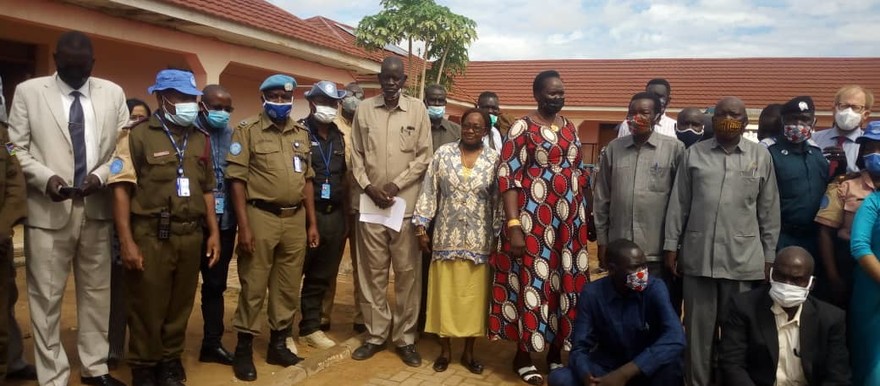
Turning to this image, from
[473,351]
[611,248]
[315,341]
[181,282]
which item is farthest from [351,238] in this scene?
[611,248]

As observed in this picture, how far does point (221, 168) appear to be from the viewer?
4234 mm

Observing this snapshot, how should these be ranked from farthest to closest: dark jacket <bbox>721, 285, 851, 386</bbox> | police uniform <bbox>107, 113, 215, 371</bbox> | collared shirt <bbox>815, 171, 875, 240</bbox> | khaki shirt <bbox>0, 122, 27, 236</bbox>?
collared shirt <bbox>815, 171, 875, 240</bbox> < police uniform <bbox>107, 113, 215, 371</bbox> < dark jacket <bbox>721, 285, 851, 386</bbox> < khaki shirt <bbox>0, 122, 27, 236</bbox>

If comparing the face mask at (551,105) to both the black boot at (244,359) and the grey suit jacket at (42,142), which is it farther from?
the grey suit jacket at (42,142)

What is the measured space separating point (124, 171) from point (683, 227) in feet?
11.0

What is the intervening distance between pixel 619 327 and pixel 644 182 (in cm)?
107

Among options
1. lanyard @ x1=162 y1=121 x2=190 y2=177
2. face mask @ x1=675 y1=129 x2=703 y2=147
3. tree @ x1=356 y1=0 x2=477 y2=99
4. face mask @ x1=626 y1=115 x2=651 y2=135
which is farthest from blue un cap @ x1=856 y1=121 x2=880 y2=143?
tree @ x1=356 y1=0 x2=477 y2=99

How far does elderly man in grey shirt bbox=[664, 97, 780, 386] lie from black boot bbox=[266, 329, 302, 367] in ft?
8.67

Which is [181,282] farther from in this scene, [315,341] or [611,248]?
[611,248]

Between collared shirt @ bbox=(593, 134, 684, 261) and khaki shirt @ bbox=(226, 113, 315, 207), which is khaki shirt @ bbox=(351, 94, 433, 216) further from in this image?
collared shirt @ bbox=(593, 134, 684, 261)

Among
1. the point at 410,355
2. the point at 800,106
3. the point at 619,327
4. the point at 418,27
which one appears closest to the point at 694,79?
the point at 418,27

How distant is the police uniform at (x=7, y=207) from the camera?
10.6 ft

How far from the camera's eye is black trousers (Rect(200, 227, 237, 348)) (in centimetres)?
430

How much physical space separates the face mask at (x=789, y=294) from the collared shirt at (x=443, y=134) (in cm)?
287

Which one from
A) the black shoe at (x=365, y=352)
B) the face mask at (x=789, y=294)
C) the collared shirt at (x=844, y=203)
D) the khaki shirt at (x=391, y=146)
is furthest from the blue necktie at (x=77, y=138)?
the collared shirt at (x=844, y=203)
